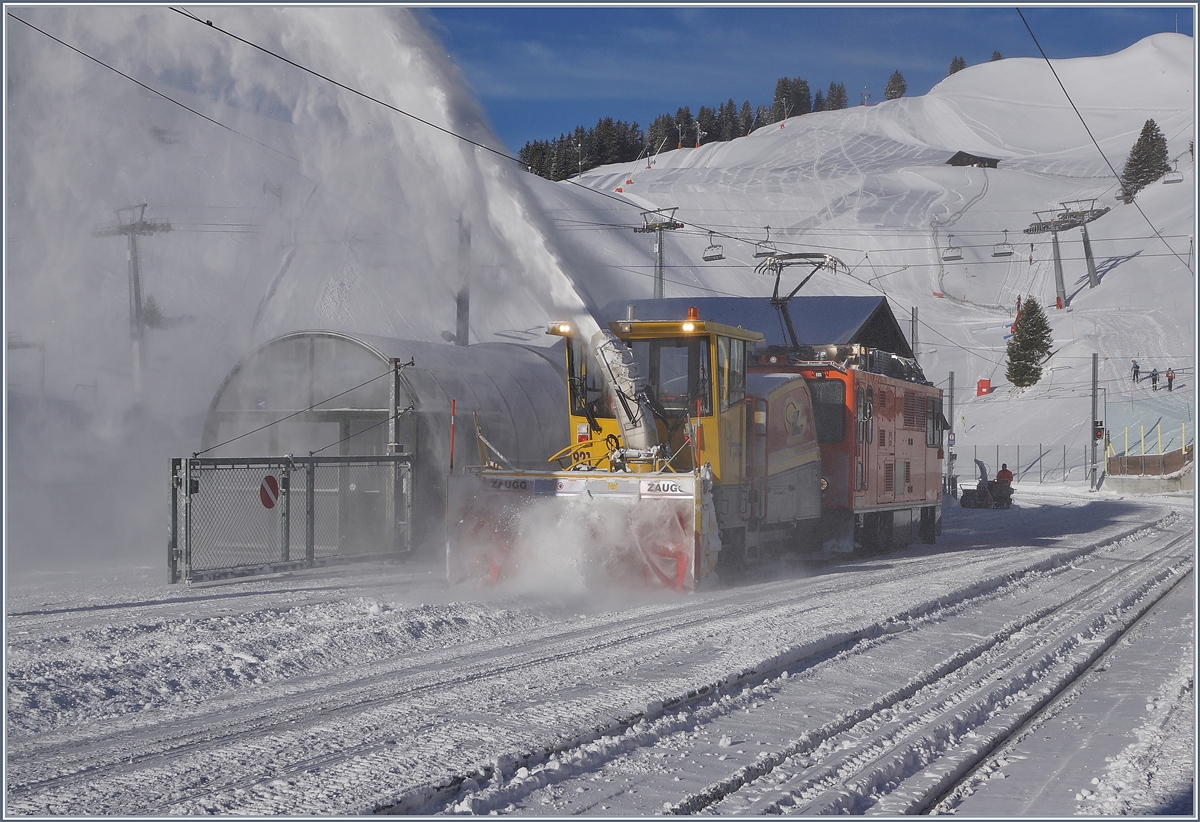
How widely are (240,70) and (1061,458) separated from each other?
54942 millimetres

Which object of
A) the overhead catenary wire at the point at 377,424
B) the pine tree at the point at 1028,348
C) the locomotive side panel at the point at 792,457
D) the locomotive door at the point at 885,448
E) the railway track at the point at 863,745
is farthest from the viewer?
the pine tree at the point at 1028,348

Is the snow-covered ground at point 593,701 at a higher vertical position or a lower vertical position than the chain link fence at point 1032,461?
lower

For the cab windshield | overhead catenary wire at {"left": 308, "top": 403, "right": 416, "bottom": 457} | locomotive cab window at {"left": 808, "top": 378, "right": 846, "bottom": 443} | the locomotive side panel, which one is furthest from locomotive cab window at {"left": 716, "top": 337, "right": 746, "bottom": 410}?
overhead catenary wire at {"left": 308, "top": 403, "right": 416, "bottom": 457}

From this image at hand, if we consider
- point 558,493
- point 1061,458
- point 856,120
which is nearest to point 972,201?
point 856,120

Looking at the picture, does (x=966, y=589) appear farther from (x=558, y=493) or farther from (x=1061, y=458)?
(x=1061, y=458)

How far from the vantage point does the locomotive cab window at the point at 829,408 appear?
15844 mm

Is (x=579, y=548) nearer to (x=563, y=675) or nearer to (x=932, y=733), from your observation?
(x=563, y=675)

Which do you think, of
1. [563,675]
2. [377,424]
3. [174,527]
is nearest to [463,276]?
[377,424]

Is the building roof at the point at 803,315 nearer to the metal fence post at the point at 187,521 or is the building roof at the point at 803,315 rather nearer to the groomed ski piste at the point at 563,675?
the groomed ski piste at the point at 563,675

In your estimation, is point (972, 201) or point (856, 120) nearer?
point (972, 201)

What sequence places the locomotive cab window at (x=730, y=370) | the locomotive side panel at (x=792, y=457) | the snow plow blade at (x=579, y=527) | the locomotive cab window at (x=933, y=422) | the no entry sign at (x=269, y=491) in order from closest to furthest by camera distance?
the snow plow blade at (x=579, y=527), the locomotive cab window at (x=730, y=370), the locomotive side panel at (x=792, y=457), the no entry sign at (x=269, y=491), the locomotive cab window at (x=933, y=422)

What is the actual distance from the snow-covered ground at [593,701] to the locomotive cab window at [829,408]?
13.8 ft


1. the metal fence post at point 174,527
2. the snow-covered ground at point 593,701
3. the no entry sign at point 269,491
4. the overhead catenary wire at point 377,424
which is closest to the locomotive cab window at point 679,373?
the snow-covered ground at point 593,701

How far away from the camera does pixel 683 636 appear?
343 inches
